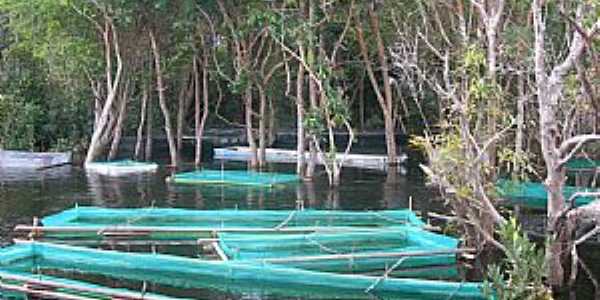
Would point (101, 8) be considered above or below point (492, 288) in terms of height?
above

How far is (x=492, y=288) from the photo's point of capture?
455 inches

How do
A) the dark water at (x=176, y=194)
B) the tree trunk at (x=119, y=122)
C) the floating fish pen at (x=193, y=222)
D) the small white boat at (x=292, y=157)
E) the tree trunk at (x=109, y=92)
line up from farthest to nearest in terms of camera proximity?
the tree trunk at (x=119, y=122) < the small white boat at (x=292, y=157) < the tree trunk at (x=109, y=92) < the dark water at (x=176, y=194) < the floating fish pen at (x=193, y=222)

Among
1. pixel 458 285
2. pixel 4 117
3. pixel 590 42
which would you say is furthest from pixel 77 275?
pixel 4 117

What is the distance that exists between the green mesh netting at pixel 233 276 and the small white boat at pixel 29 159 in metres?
16.8

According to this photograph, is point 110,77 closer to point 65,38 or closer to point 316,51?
point 65,38

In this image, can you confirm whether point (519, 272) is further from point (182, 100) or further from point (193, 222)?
point (182, 100)

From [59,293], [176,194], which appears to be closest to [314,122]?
[176,194]

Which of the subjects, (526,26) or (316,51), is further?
(316,51)

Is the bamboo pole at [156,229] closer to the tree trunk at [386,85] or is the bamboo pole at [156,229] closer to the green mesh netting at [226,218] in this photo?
the green mesh netting at [226,218]

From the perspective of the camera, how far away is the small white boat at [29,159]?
102ft

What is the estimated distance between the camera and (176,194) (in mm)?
24375

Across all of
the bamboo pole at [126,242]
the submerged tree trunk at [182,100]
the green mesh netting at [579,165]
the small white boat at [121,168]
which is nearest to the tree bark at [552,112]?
the bamboo pole at [126,242]

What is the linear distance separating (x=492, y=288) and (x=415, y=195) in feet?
42.9

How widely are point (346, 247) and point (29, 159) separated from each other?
61.4 ft
